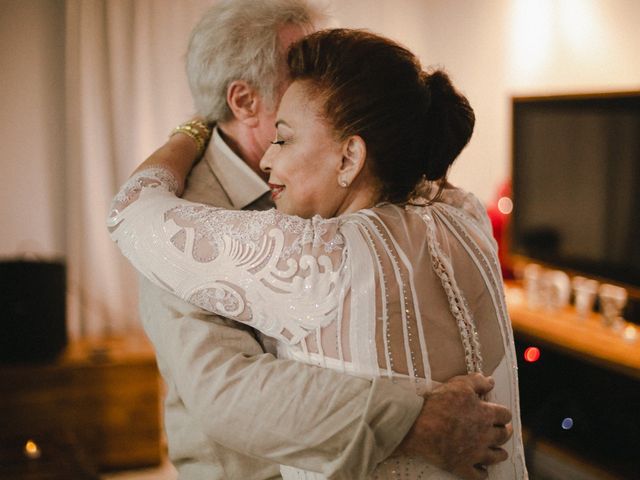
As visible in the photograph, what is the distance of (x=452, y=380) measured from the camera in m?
→ 0.97

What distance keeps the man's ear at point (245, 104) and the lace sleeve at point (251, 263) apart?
422 mm

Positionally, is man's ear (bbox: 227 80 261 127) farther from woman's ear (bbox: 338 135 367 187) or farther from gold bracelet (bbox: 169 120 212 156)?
woman's ear (bbox: 338 135 367 187)

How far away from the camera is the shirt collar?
4.38 ft

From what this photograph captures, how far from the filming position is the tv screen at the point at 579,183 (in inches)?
114

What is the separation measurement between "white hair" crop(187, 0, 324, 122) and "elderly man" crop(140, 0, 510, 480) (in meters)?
0.18

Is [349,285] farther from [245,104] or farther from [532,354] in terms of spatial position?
[532,354]

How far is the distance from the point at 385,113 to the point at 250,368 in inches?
16.7

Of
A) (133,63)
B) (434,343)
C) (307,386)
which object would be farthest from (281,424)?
(133,63)

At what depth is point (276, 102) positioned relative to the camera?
142 cm

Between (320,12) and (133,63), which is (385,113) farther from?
(133,63)

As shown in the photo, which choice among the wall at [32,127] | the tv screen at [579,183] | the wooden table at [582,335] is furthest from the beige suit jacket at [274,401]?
the wall at [32,127]

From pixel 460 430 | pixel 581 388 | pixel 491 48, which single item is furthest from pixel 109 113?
pixel 460 430

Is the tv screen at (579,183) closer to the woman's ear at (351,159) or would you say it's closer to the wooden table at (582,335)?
the wooden table at (582,335)

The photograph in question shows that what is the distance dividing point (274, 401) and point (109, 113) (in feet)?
9.45
